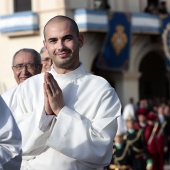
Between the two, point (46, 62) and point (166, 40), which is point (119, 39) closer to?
point (166, 40)

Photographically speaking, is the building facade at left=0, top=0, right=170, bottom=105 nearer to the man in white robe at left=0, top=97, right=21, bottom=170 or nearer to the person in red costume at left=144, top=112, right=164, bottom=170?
the person in red costume at left=144, top=112, right=164, bottom=170

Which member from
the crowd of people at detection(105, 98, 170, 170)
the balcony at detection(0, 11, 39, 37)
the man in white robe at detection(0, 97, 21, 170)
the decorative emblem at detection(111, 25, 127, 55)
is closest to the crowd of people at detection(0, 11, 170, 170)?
the man in white robe at detection(0, 97, 21, 170)

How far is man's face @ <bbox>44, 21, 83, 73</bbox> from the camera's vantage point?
4520mm

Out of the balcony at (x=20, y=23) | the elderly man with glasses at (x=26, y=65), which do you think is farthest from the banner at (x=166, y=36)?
the elderly man with glasses at (x=26, y=65)

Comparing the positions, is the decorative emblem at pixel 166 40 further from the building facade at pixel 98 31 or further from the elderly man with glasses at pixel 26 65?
the elderly man with glasses at pixel 26 65

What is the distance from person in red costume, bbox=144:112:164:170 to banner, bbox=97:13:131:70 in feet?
21.7

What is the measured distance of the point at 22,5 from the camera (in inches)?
965

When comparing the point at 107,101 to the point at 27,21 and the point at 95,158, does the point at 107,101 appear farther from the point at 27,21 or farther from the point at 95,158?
the point at 27,21

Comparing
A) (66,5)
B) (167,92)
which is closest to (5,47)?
(66,5)

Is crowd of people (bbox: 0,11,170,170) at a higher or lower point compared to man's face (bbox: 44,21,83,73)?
lower

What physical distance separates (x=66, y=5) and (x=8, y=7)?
7.94 feet

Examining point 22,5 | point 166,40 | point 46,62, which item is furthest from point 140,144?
point 166,40

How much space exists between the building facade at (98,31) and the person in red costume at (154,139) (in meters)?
6.60

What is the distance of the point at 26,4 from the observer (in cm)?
2445
